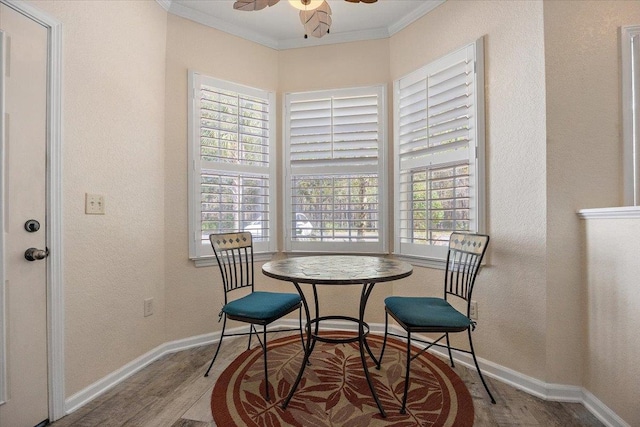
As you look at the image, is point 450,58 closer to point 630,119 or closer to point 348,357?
point 630,119

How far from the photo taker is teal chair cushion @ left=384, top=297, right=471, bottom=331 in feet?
5.79

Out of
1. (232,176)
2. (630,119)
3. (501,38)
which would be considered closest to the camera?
(630,119)

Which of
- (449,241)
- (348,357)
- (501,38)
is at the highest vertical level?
(501,38)

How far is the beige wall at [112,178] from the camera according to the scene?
1797 mm

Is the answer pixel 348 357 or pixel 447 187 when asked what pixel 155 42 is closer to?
pixel 447 187

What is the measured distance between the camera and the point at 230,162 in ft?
9.36

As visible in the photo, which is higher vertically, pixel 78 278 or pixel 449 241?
pixel 449 241

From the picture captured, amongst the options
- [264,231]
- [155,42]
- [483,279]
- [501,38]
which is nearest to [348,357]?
[483,279]

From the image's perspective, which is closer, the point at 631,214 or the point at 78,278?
the point at 631,214

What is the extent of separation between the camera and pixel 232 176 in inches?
113

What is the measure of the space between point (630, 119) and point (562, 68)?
0.48 m

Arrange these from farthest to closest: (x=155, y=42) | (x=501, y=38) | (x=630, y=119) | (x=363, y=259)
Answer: (x=155, y=42), (x=363, y=259), (x=501, y=38), (x=630, y=119)

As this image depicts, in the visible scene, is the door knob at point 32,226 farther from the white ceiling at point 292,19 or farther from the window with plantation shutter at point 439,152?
the window with plantation shutter at point 439,152

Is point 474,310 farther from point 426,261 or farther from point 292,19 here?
point 292,19
